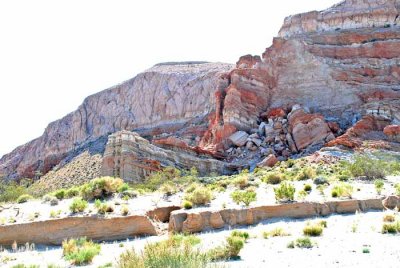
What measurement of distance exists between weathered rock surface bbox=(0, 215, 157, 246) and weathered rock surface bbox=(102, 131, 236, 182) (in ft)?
88.8

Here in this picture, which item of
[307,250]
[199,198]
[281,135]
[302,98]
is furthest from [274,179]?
[302,98]

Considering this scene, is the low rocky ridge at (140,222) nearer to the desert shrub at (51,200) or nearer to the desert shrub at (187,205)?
the desert shrub at (187,205)

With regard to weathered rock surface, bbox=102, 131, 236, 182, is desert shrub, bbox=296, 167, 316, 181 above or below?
below

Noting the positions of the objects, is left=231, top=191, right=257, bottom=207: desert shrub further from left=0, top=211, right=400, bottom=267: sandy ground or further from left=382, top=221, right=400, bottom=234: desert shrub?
left=382, top=221, right=400, bottom=234: desert shrub

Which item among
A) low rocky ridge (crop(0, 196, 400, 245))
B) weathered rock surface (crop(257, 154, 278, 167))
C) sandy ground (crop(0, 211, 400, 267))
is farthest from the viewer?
weathered rock surface (crop(257, 154, 278, 167))

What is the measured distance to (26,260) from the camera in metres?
16.8

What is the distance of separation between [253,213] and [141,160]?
3022 cm

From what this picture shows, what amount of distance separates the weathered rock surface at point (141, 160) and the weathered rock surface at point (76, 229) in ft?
88.8

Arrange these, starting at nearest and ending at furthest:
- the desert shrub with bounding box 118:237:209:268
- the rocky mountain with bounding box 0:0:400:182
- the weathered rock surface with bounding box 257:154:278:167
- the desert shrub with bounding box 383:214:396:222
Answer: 1. the desert shrub with bounding box 118:237:209:268
2. the desert shrub with bounding box 383:214:396:222
3. the weathered rock surface with bounding box 257:154:278:167
4. the rocky mountain with bounding box 0:0:400:182

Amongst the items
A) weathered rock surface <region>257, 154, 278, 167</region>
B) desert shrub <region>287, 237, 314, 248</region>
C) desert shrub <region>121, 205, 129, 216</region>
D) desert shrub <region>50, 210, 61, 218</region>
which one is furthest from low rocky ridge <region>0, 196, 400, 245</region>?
weathered rock surface <region>257, 154, 278, 167</region>

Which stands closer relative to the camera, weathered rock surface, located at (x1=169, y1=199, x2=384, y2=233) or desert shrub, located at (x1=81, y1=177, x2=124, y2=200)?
weathered rock surface, located at (x1=169, y1=199, x2=384, y2=233)

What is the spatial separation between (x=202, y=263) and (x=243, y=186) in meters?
21.4

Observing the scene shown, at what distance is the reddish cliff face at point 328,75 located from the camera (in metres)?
57.6

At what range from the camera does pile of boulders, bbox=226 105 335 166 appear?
5181 cm
